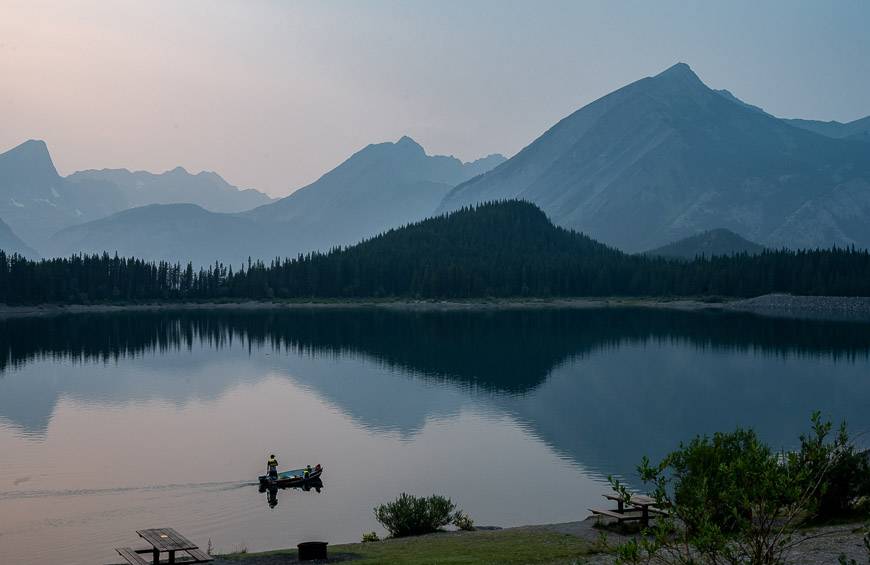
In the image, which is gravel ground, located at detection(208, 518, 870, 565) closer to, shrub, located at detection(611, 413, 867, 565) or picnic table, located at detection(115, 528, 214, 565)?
picnic table, located at detection(115, 528, 214, 565)

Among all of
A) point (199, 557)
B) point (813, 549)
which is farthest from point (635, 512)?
point (199, 557)

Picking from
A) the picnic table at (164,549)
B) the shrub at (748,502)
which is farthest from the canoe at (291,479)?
the shrub at (748,502)

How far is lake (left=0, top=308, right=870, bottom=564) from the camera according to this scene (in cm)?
4222

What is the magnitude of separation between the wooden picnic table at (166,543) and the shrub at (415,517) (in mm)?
9576

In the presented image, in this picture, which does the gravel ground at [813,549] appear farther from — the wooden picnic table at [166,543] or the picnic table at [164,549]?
the wooden picnic table at [166,543]

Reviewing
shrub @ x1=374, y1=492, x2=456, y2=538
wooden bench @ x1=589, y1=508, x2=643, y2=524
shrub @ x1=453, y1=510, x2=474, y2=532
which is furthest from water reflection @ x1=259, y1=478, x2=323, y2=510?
wooden bench @ x1=589, y1=508, x2=643, y2=524

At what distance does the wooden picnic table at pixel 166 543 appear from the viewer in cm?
2792

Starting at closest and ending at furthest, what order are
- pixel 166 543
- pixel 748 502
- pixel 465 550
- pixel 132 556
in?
pixel 748 502, pixel 132 556, pixel 166 543, pixel 465 550

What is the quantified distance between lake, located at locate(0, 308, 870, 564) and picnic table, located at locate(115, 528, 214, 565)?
18.7ft

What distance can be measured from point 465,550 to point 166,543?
31.9 ft

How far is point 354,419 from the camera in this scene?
71.2 m

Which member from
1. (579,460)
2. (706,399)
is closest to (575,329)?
(706,399)

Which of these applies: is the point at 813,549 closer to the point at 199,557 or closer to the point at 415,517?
the point at 415,517

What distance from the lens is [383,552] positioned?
30109 mm
